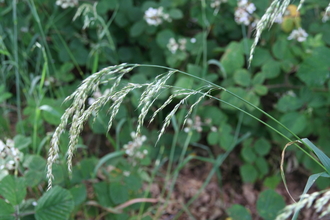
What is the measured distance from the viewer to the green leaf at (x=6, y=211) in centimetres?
126

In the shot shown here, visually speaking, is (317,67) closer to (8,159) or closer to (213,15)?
(213,15)

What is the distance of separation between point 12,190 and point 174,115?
106cm

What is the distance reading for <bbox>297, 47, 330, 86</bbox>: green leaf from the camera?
5.74 ft

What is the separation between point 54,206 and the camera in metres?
1.35

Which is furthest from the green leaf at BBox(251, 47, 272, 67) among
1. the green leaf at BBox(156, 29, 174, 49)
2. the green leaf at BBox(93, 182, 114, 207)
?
the green leaf at BBox(93, 182, 114, 207)

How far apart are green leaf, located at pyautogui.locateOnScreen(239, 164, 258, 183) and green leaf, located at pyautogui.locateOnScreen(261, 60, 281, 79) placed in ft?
1.74

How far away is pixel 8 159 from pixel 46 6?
4.41 ft

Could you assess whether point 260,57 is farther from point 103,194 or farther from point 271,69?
point 103,194

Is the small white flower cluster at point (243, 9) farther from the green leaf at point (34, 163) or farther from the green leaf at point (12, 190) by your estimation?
the green leaf at point (12, 190)

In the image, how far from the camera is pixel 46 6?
2.42 meters

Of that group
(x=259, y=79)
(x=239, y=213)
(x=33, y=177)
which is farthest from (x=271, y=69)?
(x=33, y=177)

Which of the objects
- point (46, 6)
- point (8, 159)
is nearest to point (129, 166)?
point (8, 159)

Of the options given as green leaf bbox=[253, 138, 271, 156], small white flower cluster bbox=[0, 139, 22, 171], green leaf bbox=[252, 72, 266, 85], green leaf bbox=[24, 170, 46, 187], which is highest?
green leaf bbox=[252, 72, 266, 85]

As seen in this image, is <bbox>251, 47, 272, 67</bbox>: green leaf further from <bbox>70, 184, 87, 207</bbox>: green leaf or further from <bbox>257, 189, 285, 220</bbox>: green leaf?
<bbox>70, 184, 87, 207</bbox>: green leaf
